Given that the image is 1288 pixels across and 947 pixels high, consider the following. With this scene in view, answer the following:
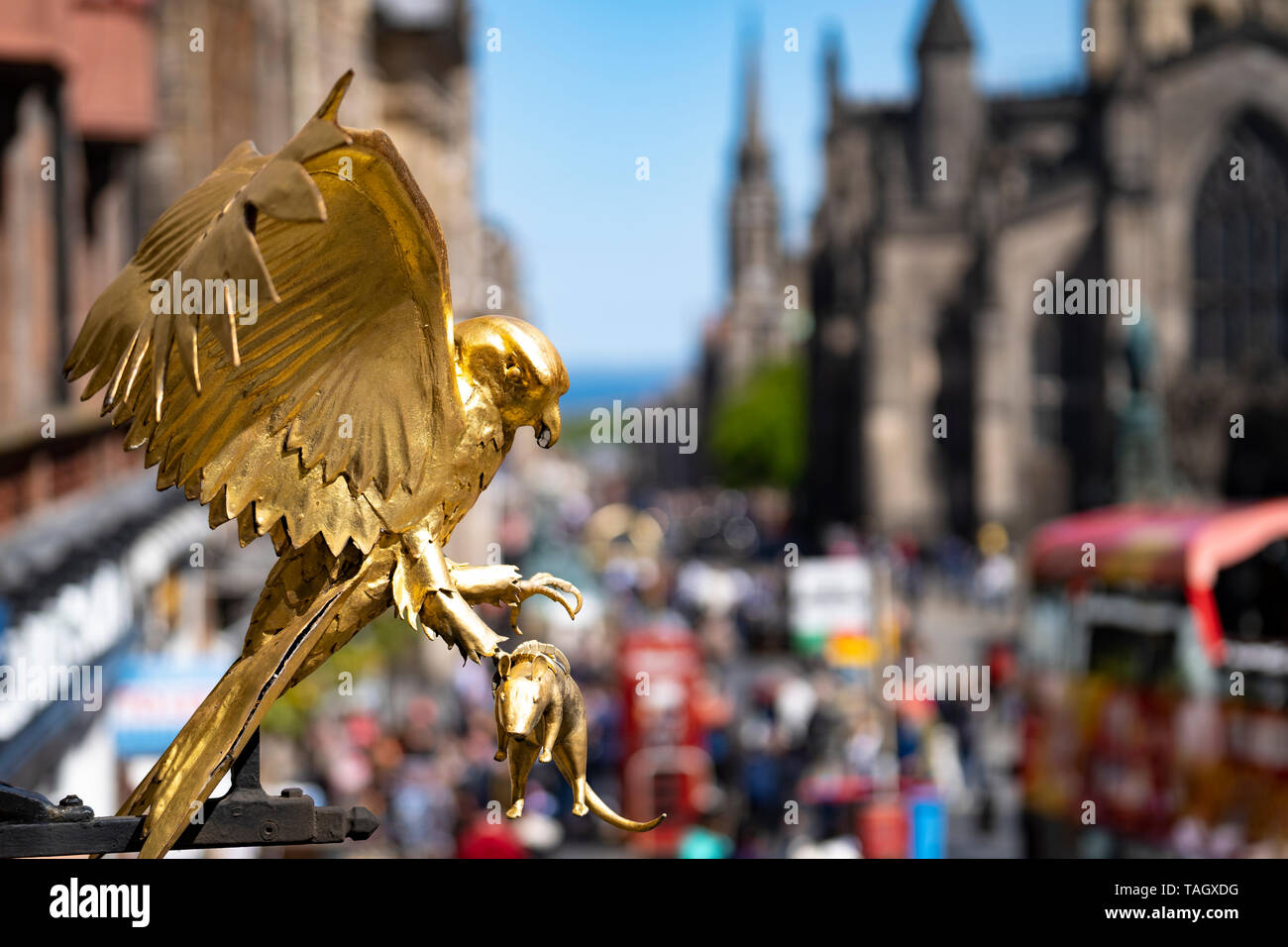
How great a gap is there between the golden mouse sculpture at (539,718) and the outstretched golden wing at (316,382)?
Answer: 232 millimetres

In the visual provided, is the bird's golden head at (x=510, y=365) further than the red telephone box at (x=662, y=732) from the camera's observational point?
No

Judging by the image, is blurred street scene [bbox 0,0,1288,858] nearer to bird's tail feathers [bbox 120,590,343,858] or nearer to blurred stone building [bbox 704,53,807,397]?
bird's tail feathers [bbox 120,590,343,858]

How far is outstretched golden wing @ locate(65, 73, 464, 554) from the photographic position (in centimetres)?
231

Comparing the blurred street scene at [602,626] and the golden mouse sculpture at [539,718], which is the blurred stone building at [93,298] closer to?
the blurred street scene at [602,626]

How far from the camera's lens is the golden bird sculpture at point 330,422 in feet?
7.49

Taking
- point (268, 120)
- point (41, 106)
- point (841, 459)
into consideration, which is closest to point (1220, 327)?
point (841, 459)

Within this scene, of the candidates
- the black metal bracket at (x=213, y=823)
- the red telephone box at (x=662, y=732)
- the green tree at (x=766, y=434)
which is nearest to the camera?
the black metal bracket at (x=213, y=823)

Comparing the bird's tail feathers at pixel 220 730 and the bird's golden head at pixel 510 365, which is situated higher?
the bird's golden head at pixel 510 365

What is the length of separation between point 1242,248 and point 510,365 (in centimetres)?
6666

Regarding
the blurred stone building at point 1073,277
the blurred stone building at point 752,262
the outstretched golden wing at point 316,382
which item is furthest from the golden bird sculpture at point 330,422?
the blurred stone building at point 752,262

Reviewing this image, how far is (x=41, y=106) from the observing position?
14.7m

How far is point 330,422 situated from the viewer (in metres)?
2.36
